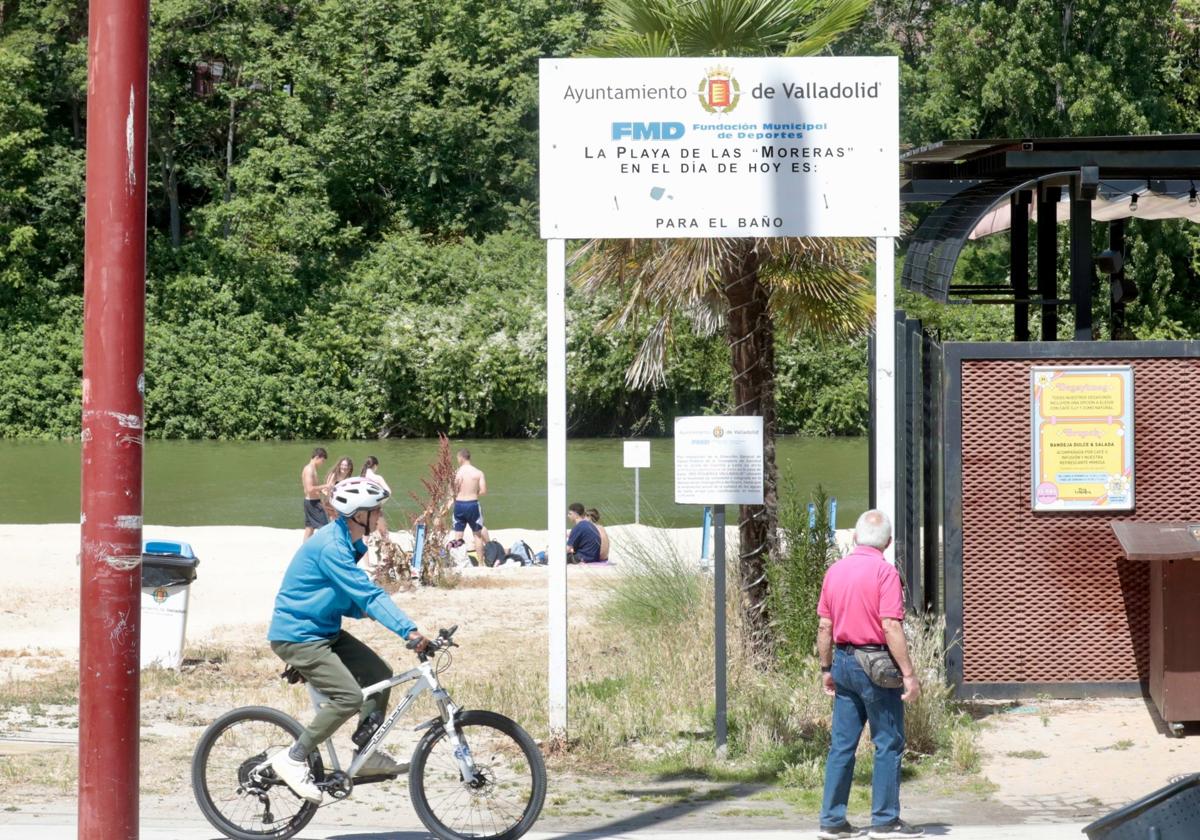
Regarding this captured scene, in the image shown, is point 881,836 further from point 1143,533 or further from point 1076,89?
point 1076,89

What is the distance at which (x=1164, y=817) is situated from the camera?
174 inches

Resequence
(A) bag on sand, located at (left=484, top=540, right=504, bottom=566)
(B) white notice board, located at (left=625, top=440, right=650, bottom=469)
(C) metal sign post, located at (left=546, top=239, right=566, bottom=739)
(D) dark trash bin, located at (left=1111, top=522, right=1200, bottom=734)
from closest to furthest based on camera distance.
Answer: (C) metal sign post, located at (left=546, top=239, right=566, bottom=739) < (D) dark trash bin, located at (left=1111, top=522, right=1200, bottom=734) < (A) bag on sand, located at (left=484, top=540, right=504, bottom=566) < (B) white notice board, located at (left=625, top=440, right=650, bottom=469)

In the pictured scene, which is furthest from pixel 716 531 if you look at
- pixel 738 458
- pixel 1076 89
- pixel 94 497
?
pixel 1076 89

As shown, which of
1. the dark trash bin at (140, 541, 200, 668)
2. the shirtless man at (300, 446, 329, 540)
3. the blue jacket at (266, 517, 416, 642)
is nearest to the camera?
the blue jacket at (266, 517, 416, 642)

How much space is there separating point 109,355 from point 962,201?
284 inches

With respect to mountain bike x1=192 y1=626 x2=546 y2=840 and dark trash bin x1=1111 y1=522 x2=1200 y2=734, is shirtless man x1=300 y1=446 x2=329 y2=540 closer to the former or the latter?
dark trash bin x1=1111 y1=522 x2=1200 y2=734

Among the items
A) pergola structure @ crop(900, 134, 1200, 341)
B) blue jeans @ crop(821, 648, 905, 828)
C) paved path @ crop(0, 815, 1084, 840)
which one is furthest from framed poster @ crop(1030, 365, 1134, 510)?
blue jeans @ crop(821, 648, 905, 828)

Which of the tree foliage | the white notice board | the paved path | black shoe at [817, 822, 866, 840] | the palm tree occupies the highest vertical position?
the tree foliage

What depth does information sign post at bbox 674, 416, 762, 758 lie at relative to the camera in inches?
Answer: 348

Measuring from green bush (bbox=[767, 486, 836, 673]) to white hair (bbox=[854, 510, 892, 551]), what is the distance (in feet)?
11.2

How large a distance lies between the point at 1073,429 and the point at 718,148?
3.00 meters

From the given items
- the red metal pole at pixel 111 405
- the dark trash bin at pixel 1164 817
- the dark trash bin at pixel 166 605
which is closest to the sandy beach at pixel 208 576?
the dark trash bin at pixel 166 605

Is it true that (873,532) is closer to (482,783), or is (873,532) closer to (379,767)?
(482,783)

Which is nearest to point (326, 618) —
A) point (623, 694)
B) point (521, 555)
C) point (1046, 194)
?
point (623, 694)
